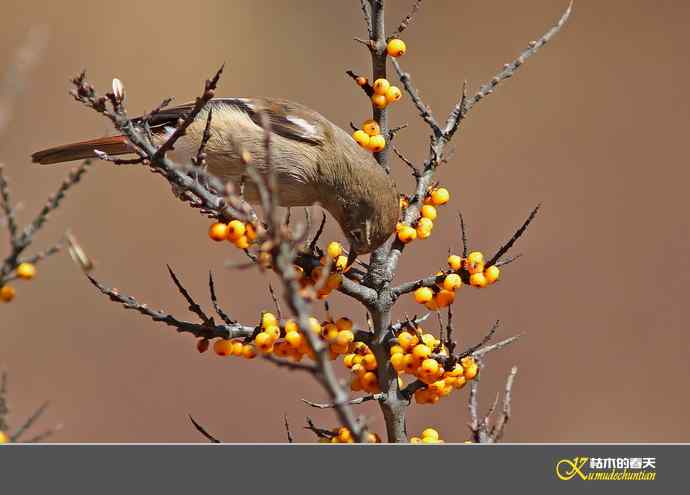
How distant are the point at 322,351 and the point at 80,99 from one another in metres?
1.05

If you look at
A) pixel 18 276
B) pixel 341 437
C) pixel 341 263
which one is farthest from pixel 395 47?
pixel 18 276

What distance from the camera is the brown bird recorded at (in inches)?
119

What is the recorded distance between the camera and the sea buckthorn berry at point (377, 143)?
2484 millimetres

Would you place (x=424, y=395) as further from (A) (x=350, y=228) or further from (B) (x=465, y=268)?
(A) (x=350, y=228)

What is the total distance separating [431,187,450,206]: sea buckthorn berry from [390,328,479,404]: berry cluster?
1.63 feet

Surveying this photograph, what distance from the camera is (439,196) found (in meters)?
2.50

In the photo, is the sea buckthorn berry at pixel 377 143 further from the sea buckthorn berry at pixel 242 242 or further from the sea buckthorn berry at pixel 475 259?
the sea buckthorn berry at pixel 242 242

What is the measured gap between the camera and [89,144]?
3.09 meters

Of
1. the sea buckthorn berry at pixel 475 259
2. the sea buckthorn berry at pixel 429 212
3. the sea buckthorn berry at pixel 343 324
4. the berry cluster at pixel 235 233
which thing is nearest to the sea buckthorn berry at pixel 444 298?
the sea buckthorn berry at pixel 475 259

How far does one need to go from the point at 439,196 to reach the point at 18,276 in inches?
54.3

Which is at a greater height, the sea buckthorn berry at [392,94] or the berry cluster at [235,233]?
the sea buckthorn berry at [392,94]

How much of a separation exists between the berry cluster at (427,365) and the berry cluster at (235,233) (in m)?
0.49

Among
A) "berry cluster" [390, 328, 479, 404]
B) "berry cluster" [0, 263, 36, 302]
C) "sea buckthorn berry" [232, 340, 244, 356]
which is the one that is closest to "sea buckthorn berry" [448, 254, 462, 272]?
"berry cluster" [390, 328, 479, 404]

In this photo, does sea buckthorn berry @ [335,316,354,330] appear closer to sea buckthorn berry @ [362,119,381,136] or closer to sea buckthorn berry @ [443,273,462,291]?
sea buckthorn berry @ [443,273,462,291]
